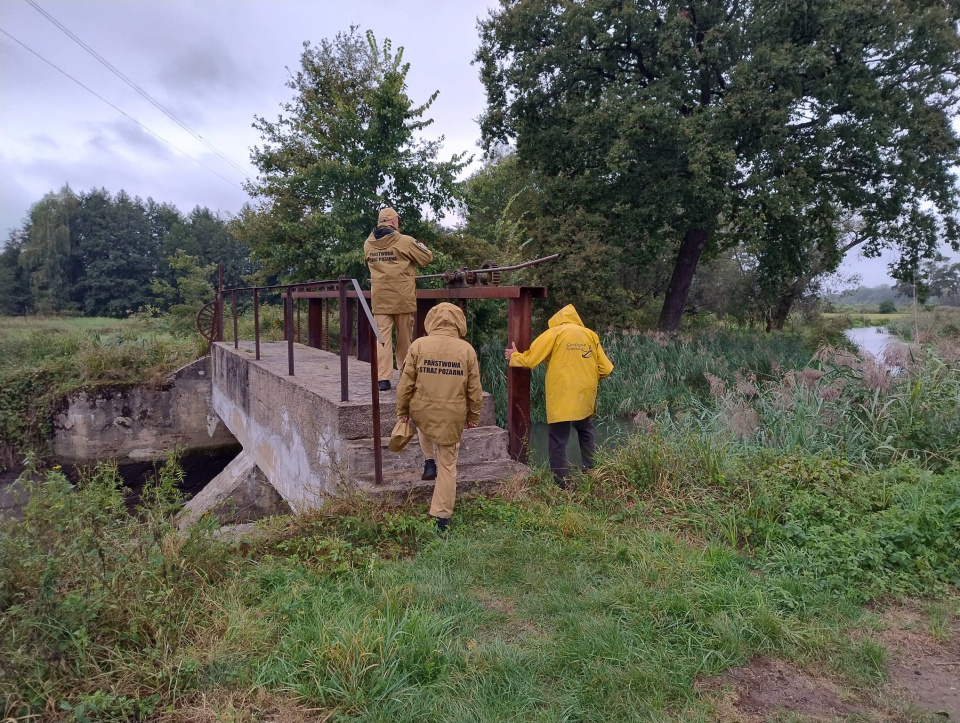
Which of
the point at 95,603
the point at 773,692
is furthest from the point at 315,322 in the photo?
the point at 773,692

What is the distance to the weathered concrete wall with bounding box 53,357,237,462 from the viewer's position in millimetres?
12141

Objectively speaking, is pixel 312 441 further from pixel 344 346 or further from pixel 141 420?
pixel 141 420

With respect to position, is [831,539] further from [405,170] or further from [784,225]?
[784,225]

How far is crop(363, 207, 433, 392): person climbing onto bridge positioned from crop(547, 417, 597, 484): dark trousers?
155 centimetres

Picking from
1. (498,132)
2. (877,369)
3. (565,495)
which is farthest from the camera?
(498,132)

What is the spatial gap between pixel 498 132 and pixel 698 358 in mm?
9083

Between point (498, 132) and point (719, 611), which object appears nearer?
point (719, 611)

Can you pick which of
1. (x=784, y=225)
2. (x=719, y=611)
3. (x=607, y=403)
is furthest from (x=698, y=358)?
(x=719, y=611)

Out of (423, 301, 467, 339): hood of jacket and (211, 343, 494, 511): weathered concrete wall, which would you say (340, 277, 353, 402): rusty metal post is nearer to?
(211, 343, 494, 511): weathered concrete wall

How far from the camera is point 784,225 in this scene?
50.9 feet

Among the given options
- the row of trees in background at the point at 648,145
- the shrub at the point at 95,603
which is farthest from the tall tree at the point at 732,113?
the shrub at the point at 95,603

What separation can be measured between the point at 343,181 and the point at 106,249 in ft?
131

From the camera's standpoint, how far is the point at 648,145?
14891mm

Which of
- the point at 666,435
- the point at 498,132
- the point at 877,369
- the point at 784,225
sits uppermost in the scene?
the point at 498,132
